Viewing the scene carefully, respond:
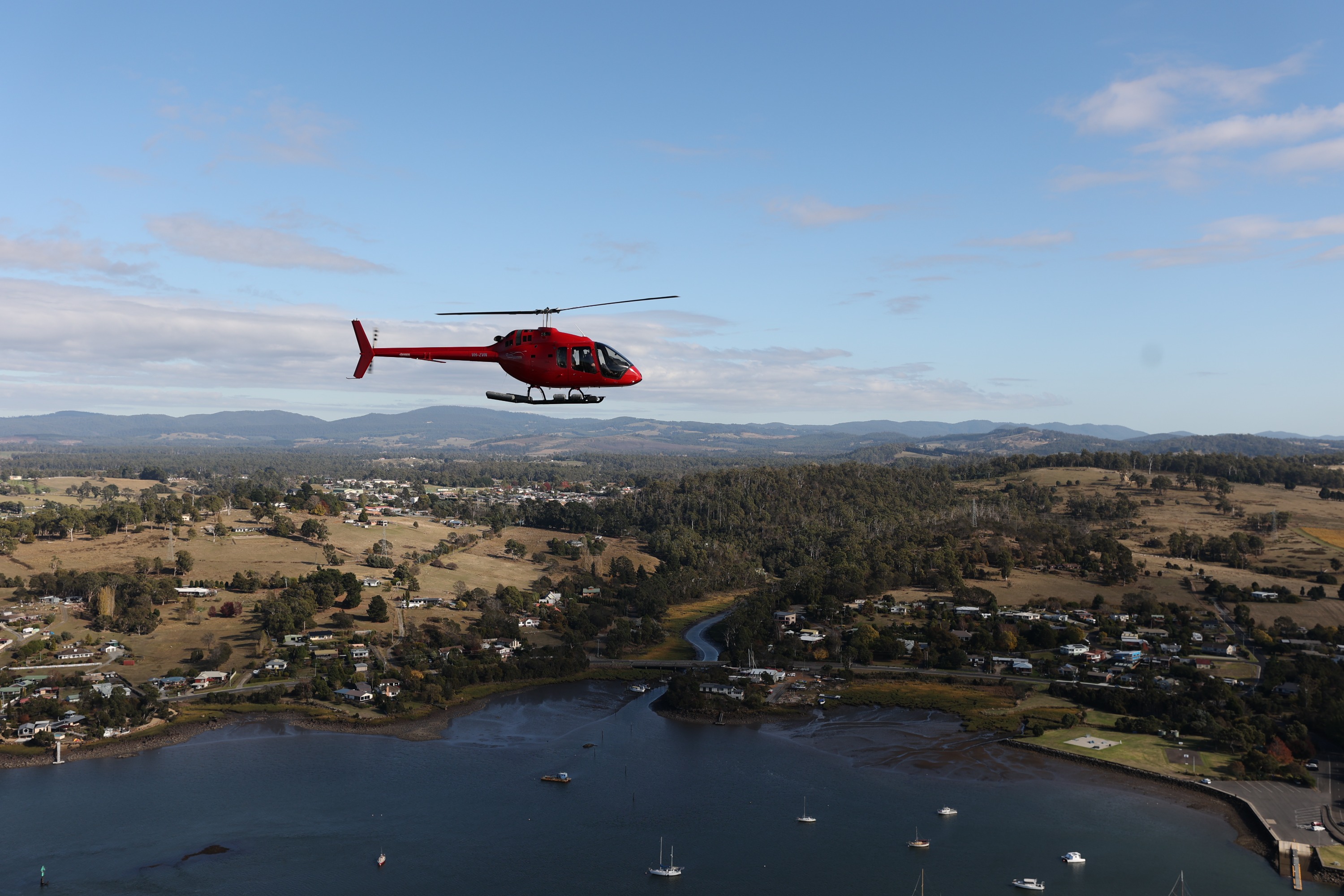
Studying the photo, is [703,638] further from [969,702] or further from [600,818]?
[600,818]

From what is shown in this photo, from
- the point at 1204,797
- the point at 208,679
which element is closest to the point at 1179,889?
the point at 1204,797

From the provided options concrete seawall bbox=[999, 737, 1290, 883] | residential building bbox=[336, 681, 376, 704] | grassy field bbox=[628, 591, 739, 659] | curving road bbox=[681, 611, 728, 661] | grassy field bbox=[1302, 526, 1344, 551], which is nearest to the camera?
concrete seawall bbox=[999, 737, 1290, 883]

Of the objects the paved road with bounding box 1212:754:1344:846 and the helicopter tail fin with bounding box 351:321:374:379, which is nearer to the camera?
the helicopter tail fin with bounding box 351:321:374:379

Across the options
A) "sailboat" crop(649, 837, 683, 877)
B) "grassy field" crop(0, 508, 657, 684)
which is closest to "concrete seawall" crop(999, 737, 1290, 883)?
"sailboat" crop(649, 837, 683, 877)

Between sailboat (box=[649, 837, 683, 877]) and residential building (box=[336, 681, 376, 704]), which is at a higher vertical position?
residential building (box=[336, 681, 376, 704])

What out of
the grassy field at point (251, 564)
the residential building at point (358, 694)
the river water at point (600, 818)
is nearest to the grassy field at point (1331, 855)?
the river water at point (600, 818)

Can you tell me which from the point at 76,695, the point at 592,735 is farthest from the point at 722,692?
the point at 76,695

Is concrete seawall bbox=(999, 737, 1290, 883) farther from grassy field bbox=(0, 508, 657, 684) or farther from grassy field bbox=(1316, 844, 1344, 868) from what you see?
grassy field bbox=(0, 508, 657, 684)

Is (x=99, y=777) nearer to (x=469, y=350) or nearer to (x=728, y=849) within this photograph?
(x=728, y=849)

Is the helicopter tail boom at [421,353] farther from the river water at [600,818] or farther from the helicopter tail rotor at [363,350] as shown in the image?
the river water at [600,818]
